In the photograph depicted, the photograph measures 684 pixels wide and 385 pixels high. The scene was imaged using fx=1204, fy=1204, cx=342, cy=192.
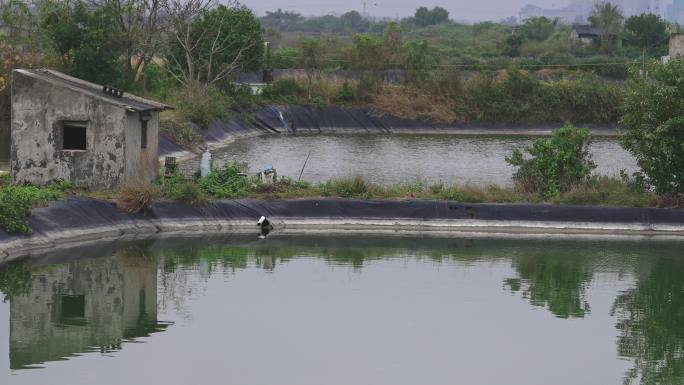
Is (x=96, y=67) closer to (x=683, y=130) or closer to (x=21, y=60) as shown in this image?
(x=21, y=60)

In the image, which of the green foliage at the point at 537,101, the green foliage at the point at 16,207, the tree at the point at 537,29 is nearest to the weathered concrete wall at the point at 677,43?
the green foliage at the point at 537,101

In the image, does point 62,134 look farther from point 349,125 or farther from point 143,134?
point 349,125

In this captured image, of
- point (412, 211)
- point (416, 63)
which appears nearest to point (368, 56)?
point (416, 63)

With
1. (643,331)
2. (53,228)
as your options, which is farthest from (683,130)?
(53,228)

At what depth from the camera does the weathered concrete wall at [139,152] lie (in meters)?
26.6

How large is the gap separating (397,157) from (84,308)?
23.7m

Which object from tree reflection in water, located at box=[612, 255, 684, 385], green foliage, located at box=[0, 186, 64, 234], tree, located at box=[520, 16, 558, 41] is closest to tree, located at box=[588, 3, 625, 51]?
tree, located at box=[520, 16, 558, 41]

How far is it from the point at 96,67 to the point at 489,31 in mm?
74727

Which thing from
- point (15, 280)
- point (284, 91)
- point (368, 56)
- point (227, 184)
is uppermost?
point (368, 56)

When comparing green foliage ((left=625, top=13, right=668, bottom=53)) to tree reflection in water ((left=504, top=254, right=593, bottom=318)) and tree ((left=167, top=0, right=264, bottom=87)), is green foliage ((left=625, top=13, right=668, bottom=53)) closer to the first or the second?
tree ((left=167, top=0, right=264, bottom=87))

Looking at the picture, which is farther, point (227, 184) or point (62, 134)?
point (227, 184)

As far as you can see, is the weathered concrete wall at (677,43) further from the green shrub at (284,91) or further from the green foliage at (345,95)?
the green shrub at (284,91)

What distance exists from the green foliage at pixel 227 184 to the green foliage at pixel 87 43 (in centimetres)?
1674

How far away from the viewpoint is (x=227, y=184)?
27.3 metres
